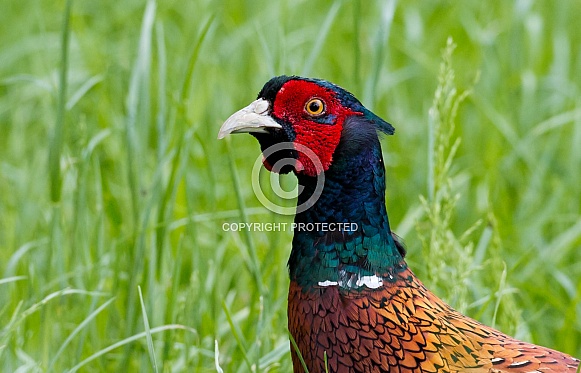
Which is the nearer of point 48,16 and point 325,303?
point 325,303

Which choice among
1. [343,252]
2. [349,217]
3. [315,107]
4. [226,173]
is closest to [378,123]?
[315,107]

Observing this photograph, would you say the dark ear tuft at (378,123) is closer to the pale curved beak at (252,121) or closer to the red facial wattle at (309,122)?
the red facial wattle at (309,122)

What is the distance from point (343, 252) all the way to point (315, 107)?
0.45 m

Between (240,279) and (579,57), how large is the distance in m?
3.07

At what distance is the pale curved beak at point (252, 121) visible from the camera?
262cm

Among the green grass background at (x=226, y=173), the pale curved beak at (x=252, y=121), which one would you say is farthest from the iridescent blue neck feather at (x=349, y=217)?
the green grass background at (x=226, y=173)

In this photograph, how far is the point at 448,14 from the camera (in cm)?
654

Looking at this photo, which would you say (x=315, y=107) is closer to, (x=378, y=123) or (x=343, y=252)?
(x=378, y=123)

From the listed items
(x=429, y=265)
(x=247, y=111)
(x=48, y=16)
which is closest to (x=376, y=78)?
(x=429, y=265)

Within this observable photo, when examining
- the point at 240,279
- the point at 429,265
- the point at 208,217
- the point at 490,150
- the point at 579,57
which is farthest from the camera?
the point at 579,57

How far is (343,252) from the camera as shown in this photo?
2676 mm

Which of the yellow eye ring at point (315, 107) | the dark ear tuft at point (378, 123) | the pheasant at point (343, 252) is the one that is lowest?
the pheasant at point (343, 252)

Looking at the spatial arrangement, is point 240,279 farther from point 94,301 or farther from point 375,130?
point 375,130

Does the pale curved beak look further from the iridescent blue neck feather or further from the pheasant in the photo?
the iridescent blue neck feather
